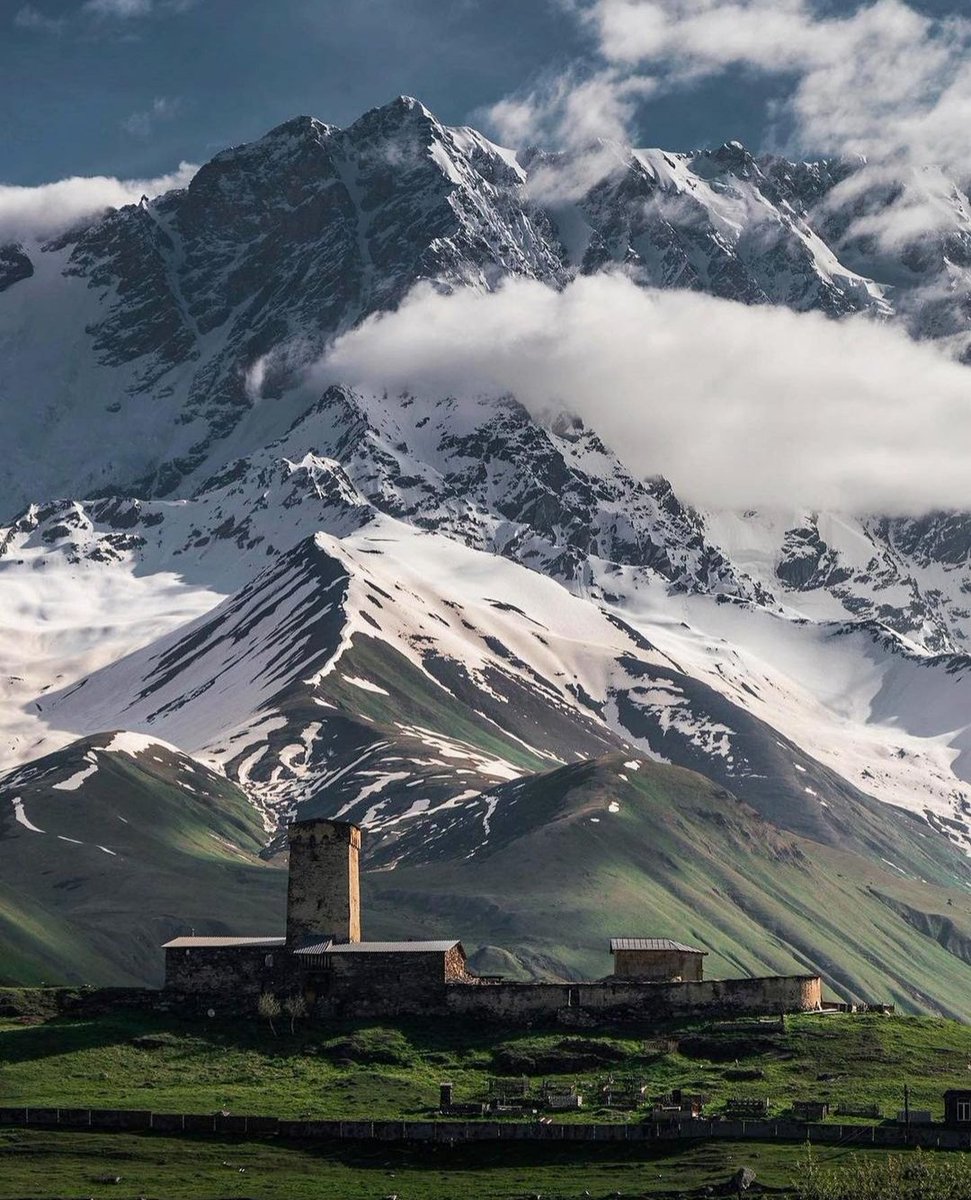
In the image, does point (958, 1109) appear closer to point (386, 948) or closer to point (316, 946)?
point (386, 948)

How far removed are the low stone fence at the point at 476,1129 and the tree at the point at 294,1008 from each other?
21958 mm

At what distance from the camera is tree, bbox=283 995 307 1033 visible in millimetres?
162750

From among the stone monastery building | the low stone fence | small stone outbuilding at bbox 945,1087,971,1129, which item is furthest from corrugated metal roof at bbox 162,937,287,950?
small stone outbuilding at bbox 945,1087,971,1129

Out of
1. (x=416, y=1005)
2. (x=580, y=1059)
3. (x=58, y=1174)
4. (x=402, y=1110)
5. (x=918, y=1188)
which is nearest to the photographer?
(x=918, y=1188)

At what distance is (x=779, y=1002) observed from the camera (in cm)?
15988

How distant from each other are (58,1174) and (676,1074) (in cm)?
3715

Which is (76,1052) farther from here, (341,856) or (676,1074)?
(676,1074)

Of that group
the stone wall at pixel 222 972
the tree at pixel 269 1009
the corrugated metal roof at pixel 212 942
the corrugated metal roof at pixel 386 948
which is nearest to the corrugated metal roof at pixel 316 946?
the corrugated metal roof at pixel 386 948

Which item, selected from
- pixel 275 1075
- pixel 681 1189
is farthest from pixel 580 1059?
pixel 681 1189

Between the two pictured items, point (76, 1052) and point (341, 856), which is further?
point (341, 856)

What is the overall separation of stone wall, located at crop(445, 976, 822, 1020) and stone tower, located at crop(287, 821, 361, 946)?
39.3 feet

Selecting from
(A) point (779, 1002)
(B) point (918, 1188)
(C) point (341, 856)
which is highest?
(C) point (341, 856)

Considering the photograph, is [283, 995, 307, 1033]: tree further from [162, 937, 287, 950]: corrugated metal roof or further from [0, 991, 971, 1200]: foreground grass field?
[162, 937, 287, 950]: corrugated metal roof

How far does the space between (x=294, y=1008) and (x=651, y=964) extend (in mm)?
26427
